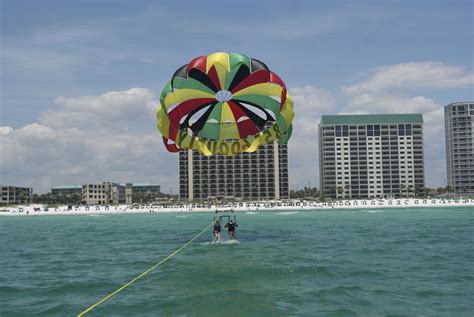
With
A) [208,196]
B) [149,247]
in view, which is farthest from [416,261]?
[208,196]

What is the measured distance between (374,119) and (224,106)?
159 m

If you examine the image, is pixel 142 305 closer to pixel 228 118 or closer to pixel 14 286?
pixel 14 286

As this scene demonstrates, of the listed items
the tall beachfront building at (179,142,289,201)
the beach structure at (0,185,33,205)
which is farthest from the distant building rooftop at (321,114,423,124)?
the beach structure at (0,185,33,205)

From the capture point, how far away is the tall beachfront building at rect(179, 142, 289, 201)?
16088 cm

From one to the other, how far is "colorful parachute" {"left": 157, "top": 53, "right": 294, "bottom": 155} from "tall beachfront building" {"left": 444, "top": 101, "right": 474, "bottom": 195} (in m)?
173

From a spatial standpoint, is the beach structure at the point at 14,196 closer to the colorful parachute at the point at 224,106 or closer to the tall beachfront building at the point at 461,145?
the tall beachfront building at the point at 461,145

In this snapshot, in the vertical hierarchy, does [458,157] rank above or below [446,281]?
above

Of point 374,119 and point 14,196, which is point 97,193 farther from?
point 374,119

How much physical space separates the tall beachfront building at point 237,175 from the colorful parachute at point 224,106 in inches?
5139

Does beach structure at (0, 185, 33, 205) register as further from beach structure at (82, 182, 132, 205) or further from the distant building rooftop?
the distant building rooftop

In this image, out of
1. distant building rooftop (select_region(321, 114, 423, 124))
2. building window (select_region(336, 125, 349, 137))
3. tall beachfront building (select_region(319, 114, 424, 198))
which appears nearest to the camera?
tall beachfront building (select_region(319, 114, 424, 198))

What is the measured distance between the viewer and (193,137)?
2908cm

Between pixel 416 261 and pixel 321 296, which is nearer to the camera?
pixel 321 296

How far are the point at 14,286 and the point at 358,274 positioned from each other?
42.4 feet
